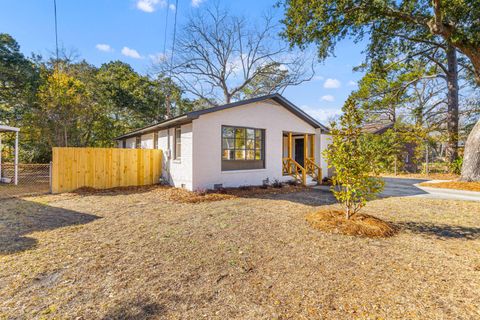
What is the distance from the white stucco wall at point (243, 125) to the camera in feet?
28.5

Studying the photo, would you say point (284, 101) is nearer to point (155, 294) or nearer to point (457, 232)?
point (457, 232)

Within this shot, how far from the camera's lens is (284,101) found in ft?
35.0

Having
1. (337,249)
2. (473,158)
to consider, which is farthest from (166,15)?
(473,158)

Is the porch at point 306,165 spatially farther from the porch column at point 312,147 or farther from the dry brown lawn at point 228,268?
the dry brown lawn at point 228,268

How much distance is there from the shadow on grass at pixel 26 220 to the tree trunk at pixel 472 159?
48.5ft

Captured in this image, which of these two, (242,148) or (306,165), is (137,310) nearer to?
(242,148)

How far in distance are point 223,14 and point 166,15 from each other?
436 inches

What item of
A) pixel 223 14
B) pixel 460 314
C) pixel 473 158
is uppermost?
pixel 223 14

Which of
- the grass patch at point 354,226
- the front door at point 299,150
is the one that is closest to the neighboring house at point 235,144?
the front door at point 299,150

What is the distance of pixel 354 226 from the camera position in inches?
181

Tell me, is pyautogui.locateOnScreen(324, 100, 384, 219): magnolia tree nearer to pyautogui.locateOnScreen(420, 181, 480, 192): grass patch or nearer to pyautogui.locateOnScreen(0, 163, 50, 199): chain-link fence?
pyautogui.locateOnScreen(420, 181, 480, 192): grass patch

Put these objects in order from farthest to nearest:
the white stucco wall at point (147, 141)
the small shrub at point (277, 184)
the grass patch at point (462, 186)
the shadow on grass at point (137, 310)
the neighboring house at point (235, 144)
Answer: the white stucco wall at point (147, 141) < the small shrub at point (277, 184) < the grass patch at point (462, 186) < the neighboring house at point (235, 144) < the shadow on grass at point (137, 310)

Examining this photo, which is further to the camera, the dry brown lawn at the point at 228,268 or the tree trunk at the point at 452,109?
the tree trunk at the point at 452,109

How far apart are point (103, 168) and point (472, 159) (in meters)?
16.2
